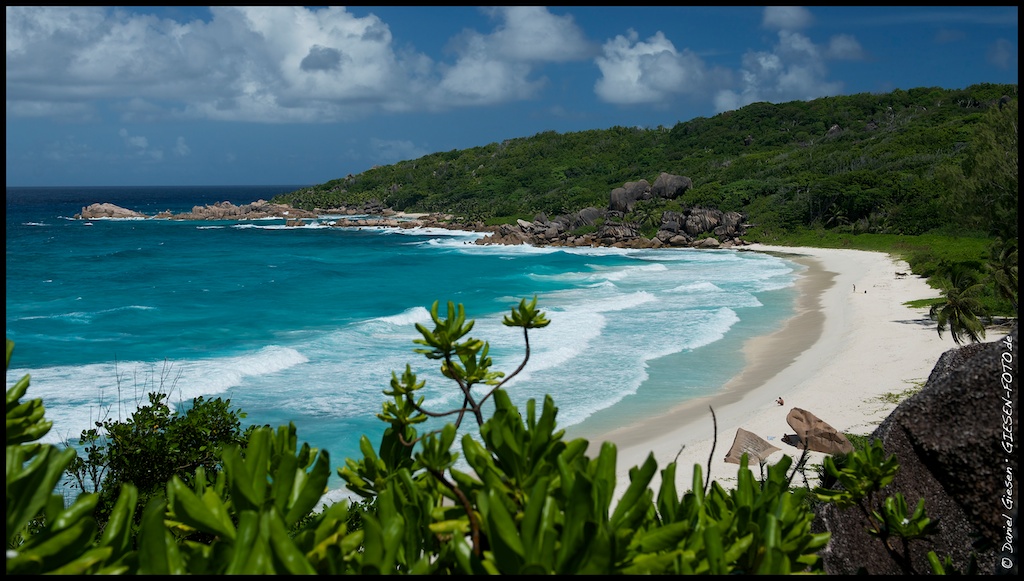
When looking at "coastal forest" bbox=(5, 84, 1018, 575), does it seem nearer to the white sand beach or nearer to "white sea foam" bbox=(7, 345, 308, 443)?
the white sand beach

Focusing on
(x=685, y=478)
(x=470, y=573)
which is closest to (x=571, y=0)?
(x=470, y=573)

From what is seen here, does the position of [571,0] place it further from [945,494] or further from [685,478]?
[685,478]

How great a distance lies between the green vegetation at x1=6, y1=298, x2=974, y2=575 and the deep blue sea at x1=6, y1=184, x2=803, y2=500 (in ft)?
25.2

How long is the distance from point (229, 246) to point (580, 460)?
67469 millimetres

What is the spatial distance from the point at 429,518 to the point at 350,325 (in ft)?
88.6

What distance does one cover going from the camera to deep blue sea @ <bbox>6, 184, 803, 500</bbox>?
18.0m

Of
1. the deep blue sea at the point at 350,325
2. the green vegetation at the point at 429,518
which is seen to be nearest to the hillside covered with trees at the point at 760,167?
the deep blue sea at the point at 350,325

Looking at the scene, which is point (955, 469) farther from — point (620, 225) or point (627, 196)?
point (627, 196)

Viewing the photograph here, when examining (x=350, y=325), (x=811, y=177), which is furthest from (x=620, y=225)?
(x=350, y=325)

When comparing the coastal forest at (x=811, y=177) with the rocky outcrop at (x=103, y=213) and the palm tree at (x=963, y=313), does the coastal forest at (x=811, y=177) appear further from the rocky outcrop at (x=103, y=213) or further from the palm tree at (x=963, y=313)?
the rocky outcrop at (x=103, y=213)

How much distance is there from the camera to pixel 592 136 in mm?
118938

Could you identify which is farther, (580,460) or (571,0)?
(580,460)

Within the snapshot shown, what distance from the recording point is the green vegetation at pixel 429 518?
64.1 inches

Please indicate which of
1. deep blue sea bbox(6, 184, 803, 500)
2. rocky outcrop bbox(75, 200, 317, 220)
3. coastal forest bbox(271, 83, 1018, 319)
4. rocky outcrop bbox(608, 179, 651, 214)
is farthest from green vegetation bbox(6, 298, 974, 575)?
rocky outcrop bbox(75, 200, 317, 220)
